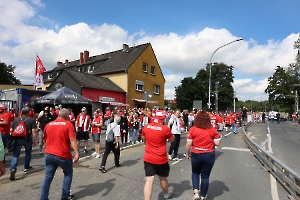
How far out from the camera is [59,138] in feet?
12.8

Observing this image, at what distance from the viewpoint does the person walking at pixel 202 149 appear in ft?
13.6

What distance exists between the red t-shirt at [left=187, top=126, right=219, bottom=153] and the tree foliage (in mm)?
51825

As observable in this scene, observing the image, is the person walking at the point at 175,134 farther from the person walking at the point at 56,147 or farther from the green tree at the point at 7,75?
the green tree at the point at 7,75

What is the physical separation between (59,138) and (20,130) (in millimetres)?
2442

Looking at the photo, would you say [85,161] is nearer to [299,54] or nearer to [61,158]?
[61,158]

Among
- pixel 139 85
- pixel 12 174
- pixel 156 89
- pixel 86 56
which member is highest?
pixel 86 56

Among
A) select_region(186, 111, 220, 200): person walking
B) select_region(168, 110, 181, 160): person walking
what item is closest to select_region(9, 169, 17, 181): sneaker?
select_region(186, 111, 220, 200): person walking

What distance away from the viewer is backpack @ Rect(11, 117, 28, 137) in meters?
5.61

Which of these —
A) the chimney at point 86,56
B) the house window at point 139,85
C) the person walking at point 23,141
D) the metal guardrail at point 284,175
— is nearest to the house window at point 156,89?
the house window at point 139,85

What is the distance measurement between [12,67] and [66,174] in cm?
5124

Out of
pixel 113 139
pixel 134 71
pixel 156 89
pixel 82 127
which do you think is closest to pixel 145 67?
Result: pixel 134 71

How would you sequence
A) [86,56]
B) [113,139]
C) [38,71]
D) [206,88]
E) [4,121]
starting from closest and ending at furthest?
[4,121]
[113,139]
[38,71]
[86,56]
[206,88]

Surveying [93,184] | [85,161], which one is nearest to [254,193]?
[93,184]

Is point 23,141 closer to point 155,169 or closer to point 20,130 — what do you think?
point 20,130
